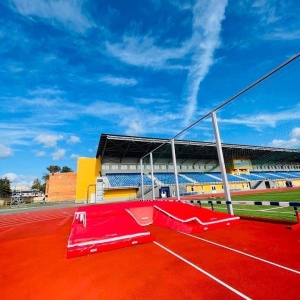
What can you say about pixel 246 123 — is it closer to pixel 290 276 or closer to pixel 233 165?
pixel 290 276

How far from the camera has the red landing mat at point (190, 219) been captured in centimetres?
679

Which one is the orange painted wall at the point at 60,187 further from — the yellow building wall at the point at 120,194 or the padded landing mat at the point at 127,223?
the padded landing mat at the point at 127,223

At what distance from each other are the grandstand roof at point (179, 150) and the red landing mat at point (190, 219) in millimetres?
19387

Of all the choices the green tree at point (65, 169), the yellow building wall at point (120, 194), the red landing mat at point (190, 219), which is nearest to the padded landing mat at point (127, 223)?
the red landing mat at point (190, 219)

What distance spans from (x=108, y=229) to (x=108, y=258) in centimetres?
152

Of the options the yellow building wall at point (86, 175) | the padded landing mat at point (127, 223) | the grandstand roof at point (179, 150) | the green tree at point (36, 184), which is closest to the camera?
the padded landing mat at point (127, 223)

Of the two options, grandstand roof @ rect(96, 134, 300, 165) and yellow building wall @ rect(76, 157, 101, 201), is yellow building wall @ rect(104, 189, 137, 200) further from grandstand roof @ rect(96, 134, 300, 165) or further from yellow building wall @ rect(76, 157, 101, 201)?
grandstand roof @ rect(96, 134, 300, 165)

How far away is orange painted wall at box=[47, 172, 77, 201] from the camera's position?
48812mm

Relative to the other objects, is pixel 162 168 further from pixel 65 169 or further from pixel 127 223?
pixel 65 169

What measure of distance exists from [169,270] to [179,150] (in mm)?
32949

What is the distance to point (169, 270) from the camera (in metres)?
3.68

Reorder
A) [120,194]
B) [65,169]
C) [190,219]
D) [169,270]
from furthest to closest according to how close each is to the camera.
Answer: [65,169]
[120,194]
[190,219]
[169,270]

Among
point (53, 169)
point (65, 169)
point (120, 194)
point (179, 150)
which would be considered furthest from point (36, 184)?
point (179, 150)

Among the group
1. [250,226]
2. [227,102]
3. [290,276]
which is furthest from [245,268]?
[227,102]
